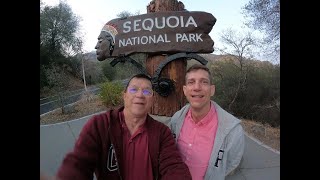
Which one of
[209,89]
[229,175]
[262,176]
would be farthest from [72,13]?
[262,176]

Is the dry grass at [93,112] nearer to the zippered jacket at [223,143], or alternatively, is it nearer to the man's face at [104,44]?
the zippered jacket at [223,143]

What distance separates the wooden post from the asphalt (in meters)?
0.07

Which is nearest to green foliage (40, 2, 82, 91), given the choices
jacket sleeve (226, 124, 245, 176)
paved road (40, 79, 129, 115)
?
paved road (40, 79, 129, 115)

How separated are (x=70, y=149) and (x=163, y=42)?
823 mm

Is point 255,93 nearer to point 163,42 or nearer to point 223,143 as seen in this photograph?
point 223,143

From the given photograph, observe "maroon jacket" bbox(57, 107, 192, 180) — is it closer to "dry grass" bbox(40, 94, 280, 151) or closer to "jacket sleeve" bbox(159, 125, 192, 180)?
"jacket sleeve" bbox(159, 125, 192, 180)

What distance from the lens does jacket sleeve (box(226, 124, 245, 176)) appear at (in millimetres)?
1907

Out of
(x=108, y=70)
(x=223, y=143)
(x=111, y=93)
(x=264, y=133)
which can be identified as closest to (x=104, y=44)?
(x=108, y=70)

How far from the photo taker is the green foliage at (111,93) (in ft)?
6.51
